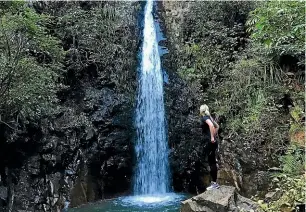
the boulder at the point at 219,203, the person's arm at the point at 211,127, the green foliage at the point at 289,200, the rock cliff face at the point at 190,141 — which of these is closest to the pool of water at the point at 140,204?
the rock cliff face at the point at 190,141

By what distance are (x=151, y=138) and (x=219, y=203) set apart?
4.97 metres

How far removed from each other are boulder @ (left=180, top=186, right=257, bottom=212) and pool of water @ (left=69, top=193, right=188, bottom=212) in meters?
2.17

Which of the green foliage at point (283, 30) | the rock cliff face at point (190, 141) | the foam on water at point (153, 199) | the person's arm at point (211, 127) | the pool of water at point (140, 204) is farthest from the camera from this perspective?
the foam on water at point (153, 199)

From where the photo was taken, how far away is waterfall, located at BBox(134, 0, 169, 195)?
32.2 feet

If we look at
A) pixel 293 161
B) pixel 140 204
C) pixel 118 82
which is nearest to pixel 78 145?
pixel 118 82

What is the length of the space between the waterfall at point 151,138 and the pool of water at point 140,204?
0.52 metres

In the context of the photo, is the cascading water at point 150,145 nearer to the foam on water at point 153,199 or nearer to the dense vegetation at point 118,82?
the foam on water at point 153,199

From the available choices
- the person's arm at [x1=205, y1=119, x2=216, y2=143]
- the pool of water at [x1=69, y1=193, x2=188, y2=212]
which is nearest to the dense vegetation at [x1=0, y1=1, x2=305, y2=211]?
the pool of water at [x1=69, y1=193, x2=188, y2=212]

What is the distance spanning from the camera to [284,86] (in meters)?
8.00

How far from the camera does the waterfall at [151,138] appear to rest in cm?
981

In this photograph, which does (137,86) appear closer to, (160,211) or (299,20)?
(160,211)

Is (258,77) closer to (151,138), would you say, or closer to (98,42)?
(151,138)

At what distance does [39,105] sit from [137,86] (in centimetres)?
352

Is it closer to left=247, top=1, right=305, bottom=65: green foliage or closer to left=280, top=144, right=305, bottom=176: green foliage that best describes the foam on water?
left=280, top=144, right=305, bottom=176: green foliage
